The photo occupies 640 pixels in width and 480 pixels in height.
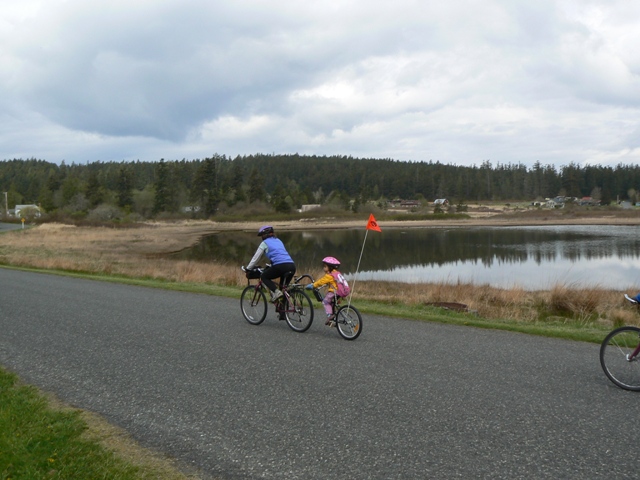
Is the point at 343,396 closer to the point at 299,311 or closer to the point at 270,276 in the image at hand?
the point at 299,311

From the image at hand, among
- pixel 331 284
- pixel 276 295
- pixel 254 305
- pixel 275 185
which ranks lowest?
pixel 254 305

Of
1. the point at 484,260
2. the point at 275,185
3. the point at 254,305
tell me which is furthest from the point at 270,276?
the point at 275,185

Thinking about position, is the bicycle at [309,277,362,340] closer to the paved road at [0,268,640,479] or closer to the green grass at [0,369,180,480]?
the paved road at [0,268,640,479]

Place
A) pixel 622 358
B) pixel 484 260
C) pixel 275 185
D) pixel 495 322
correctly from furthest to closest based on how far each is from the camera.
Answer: pixel 275 185 < pixel 484 260 < pixel 495 322 < pixel 622 358

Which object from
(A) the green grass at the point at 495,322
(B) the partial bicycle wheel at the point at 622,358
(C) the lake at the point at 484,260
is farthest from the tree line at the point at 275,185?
(B) the partial bicycle wheel at the point at 622,358

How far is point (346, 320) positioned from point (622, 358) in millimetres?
4080

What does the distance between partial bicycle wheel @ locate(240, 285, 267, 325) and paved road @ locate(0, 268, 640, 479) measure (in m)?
0.24

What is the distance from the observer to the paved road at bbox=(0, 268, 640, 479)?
14.7 feet

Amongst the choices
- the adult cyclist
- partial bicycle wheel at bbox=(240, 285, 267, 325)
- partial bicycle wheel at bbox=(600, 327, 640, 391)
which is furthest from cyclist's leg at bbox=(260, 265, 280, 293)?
partial bicycle wheel at bbox=(600, 327, 640, 391)

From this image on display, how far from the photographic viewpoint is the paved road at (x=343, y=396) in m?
4.47

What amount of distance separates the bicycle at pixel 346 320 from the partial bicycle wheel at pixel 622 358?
3.69m

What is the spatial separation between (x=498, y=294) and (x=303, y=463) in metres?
14.0

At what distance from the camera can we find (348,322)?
8.86 m

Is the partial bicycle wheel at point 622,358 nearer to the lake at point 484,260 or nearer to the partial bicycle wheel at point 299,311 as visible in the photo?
the partial bicycle wheel at point 299,311
